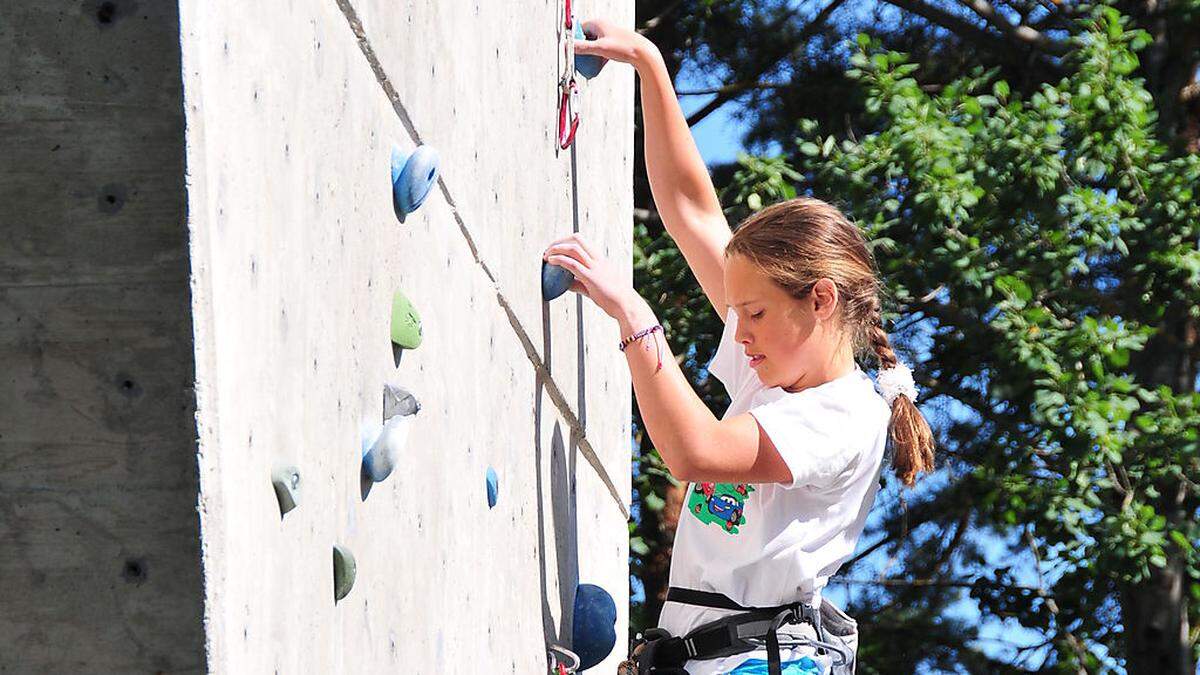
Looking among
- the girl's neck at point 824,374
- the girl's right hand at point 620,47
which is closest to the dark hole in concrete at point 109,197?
the girl's neck at point 824,374

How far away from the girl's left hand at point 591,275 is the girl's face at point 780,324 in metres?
0.18

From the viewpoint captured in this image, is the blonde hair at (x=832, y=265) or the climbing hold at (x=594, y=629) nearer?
the blonde hair at (x=832, y=265)

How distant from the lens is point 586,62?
327cm

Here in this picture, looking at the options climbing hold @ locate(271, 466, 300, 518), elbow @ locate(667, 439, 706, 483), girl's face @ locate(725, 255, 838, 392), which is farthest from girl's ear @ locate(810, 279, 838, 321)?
climbing hold @ locate(271, 466, 300, 518)

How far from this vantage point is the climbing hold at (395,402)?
5.49 feet

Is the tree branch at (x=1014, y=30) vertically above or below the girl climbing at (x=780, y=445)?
above

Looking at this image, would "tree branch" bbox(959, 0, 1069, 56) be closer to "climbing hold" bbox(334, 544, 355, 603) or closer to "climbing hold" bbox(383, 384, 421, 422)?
"climbing hold" bbox(383, 384, 421, 422)

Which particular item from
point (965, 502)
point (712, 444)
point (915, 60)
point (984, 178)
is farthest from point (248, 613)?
point (915, 60)

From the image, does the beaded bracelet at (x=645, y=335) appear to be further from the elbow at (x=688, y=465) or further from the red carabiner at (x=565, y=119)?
the red carabiner at (x=565, y=119)

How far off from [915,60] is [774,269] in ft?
22.1

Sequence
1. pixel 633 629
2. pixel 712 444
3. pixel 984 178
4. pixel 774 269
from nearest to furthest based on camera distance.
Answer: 1. pixel 712 444
2. pixel 774 269
3. pixel 984 178
4. pixel 633 629

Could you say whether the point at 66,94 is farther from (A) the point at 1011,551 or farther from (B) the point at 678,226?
(A) the point at 1011,551

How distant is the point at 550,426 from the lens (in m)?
2.93

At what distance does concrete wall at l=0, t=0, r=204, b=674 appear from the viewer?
40.6 inches
